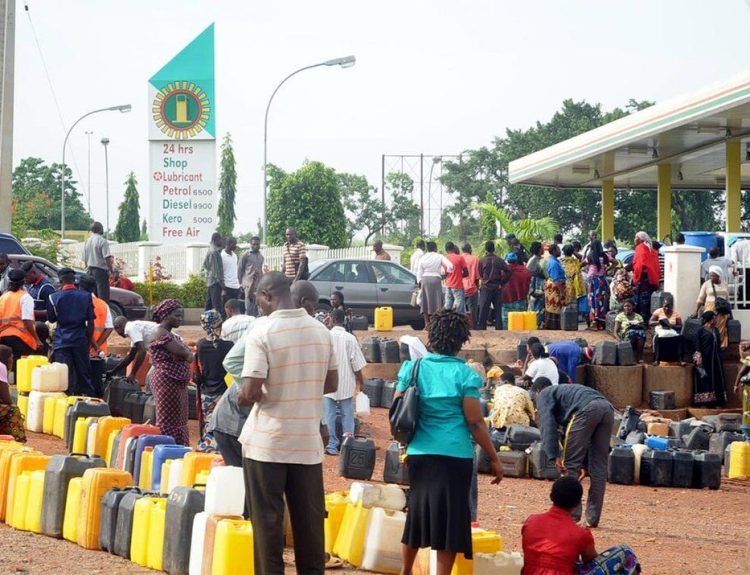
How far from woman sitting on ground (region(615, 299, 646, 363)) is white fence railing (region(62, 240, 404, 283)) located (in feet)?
41.9

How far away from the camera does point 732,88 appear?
950 inches

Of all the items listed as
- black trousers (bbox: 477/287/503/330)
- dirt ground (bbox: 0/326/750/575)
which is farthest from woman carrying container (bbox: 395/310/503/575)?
black trousers (bbox: 477/287/503/330)

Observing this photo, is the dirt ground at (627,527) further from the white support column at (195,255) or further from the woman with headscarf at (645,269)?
the white support column at (195,255)

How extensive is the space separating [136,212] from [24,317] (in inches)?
2235

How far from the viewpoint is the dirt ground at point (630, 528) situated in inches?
376

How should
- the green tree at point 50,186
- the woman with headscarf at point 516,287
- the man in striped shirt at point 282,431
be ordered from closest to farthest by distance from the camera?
the man in striped shirt at point 282,431, the woman with headscarf at point 516,287, the green tree at point 50,186

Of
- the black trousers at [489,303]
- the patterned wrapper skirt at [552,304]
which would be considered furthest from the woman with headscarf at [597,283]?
the black trousers at [489,303]

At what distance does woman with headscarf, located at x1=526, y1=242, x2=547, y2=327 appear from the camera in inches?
926

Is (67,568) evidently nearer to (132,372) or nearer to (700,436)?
(132,372)

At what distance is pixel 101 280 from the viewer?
2192 cm

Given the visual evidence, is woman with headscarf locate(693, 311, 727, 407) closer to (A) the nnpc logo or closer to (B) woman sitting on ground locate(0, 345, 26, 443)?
(B) woman sitting on ground locate(0, 345, 26, 443)

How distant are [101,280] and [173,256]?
15.2m

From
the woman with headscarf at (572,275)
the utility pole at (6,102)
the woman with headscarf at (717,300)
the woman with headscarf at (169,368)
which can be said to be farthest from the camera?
the utility pole at (6,102)

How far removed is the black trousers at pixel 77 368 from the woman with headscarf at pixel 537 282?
943 cm
